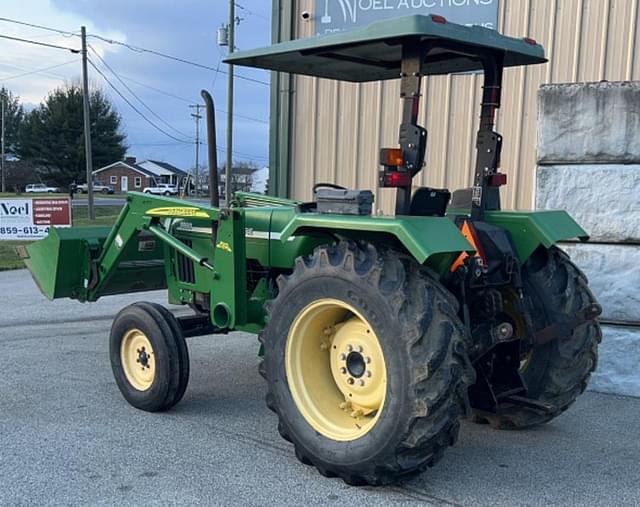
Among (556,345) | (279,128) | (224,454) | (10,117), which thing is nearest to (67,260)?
(224,454)

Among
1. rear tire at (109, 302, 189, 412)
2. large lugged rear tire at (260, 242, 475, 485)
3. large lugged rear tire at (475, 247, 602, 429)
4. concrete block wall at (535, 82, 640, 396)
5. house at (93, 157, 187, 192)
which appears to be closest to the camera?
large lugged rear tire at (260, 242, 475, 485)

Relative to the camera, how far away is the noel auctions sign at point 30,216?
1550 cm

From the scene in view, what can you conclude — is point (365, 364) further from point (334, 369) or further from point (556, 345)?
point (556, 345)

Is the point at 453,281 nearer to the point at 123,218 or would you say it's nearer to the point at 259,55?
the point at 259,55

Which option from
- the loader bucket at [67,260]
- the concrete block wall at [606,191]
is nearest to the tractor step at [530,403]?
the concrete block wall at [606,191]

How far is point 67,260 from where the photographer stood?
6262 millimetres

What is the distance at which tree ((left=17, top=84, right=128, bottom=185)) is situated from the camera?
55344 mm

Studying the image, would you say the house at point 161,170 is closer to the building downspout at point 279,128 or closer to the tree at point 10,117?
the tree at point 10,117

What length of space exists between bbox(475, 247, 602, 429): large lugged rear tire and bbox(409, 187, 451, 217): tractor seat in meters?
0.81

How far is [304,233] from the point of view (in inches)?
175

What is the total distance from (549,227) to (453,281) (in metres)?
0.85

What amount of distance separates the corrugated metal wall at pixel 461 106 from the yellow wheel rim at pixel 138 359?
462 cm

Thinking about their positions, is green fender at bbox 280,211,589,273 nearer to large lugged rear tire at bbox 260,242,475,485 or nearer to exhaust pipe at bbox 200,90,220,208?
large lugged rear tire at bbox 260,242,475,485

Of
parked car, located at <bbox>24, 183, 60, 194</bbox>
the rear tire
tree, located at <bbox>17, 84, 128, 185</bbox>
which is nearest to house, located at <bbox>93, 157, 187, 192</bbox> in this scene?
parked car, located at <bbox>24, 183, 60, 194</bbox>
